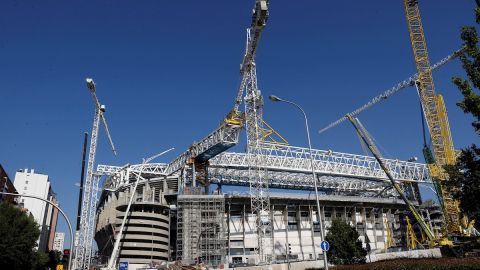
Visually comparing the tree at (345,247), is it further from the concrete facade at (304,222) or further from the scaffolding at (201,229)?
the scaffolding at (201,229)

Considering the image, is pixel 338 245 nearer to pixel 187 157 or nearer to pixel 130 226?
pixel 187 157

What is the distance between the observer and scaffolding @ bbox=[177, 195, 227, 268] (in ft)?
318

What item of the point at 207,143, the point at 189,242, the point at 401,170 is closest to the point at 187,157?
the point at 207,143

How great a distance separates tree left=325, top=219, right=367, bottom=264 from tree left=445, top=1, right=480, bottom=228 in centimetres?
2431

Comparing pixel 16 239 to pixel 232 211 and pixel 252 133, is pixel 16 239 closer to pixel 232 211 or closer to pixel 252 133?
pixel 252 133

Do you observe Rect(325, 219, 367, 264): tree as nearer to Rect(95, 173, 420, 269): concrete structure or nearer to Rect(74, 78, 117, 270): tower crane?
Rect(95, 173, 420, 269): concrete structure

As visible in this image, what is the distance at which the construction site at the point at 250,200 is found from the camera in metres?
82.6

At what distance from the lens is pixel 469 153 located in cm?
2388

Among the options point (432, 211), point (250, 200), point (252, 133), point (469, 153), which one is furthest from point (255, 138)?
point (432, 211)

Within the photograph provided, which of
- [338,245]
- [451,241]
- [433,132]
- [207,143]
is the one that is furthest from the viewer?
[207,143]

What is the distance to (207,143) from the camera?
320 ft

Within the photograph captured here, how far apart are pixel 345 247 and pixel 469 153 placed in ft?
105

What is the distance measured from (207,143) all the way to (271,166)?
2003 centimetres

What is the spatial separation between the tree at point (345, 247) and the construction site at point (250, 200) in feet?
91.6
